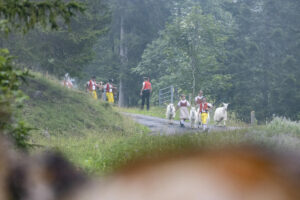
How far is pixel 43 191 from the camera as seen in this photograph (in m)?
7.50

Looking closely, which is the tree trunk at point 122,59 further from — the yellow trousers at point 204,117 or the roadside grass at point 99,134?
the yellow trousers at point 204,117

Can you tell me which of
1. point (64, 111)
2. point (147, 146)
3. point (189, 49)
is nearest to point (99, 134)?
point (64, 111)

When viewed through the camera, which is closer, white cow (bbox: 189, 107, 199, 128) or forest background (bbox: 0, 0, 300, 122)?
white cow (bbox: 189, 107, 199, 128)

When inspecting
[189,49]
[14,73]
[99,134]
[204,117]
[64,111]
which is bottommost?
[99,134]

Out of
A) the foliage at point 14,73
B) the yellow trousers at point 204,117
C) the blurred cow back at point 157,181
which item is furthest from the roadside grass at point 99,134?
the yellow trousers at point 204,117

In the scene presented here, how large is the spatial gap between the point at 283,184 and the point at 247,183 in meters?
0.77

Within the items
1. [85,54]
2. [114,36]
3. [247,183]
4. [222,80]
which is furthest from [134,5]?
[247,183]

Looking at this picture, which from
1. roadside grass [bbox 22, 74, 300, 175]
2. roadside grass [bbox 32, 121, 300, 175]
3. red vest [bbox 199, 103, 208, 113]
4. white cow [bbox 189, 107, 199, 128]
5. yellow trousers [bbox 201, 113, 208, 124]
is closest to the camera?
roadside grass [bbox 32, 121, 300, 175]

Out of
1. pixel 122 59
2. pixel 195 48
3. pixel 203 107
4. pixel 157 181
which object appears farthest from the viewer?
pixel 122 59

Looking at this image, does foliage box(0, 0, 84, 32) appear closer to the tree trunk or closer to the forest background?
the forest background

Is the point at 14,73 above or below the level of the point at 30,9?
below

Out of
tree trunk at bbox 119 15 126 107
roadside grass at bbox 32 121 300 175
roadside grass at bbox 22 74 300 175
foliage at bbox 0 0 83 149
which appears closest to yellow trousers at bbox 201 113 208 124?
roadside grass at bbox 22 74 300 175

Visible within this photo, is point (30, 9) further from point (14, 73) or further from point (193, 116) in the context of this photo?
point (193, 116)

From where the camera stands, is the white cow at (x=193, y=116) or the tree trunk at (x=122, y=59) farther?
the tree trunk at (x=122, y=59)
